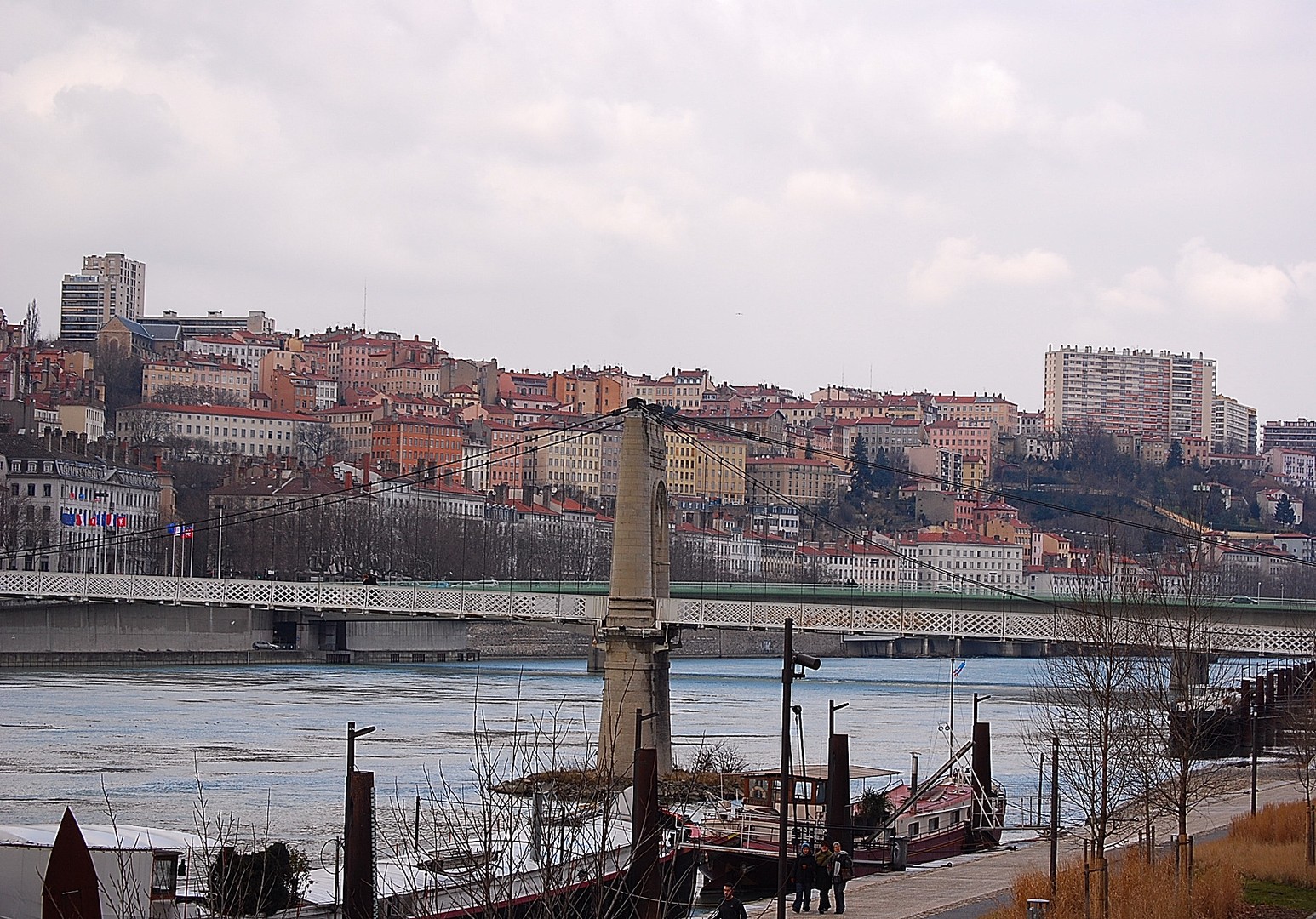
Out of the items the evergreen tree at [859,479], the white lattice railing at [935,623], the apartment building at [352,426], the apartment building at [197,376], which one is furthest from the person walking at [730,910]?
the evergreen tree at [859,479]

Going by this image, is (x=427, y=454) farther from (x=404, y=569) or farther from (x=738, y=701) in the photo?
(x=738, y=701)

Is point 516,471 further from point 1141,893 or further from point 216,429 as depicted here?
point 1141,893

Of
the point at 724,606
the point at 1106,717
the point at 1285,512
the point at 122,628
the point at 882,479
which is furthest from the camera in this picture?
the point at 1285,512

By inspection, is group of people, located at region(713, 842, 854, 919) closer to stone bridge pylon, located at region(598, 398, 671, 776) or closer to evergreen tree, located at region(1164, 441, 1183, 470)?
stone bridge pylon, located at region(598, 398, 671, 776)

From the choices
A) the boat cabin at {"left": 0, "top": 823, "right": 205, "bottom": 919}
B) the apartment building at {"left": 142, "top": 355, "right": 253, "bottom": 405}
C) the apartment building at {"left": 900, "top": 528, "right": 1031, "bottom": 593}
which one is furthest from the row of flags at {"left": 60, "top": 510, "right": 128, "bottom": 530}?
the apartment building at {"left": 142, "top": 355, "right": 253, "bottom": 405}

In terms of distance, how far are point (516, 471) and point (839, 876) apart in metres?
107

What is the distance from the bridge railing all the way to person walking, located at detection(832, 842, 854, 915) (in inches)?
1164

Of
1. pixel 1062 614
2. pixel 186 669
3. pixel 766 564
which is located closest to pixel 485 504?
pixel 766 564

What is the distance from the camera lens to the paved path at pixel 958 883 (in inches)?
607

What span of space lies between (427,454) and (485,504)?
18.2m

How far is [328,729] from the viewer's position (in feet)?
118

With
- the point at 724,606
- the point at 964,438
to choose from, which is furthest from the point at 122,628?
the point at 964,438

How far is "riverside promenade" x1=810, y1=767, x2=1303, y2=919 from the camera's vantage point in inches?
613

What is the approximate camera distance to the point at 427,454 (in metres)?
116
